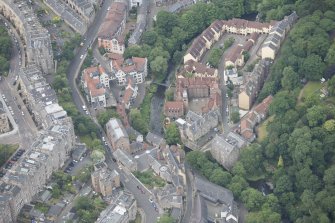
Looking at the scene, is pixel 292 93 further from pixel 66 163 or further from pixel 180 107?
pixel 66 163

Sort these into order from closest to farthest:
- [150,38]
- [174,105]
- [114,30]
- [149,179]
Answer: [149,179]
[174,105]
[150,38]
[114,30]

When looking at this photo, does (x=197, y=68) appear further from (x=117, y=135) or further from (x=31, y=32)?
(x=31, y=32)

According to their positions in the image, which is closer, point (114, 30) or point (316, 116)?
point (316, 116)

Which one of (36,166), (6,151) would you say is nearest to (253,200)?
(36,166)

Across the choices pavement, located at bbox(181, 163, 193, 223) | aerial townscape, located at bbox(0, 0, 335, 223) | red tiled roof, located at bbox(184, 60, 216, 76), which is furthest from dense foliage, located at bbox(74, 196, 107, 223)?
red tiled roof, located at bbox(184, 60, 216, 76)

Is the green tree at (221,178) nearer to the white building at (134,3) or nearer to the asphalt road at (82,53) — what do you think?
the asphalt road at (82,53)

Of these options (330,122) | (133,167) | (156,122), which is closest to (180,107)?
(156,122)
